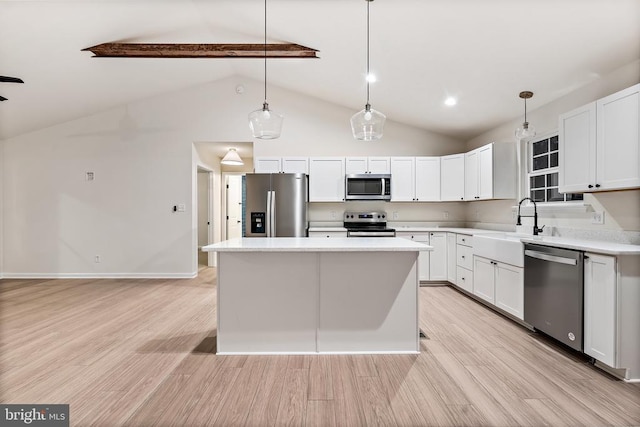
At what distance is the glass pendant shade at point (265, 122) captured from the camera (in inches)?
109

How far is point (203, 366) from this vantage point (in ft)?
8.48

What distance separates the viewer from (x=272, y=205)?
520 centimetres

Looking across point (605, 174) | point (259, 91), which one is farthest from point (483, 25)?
point (259, 91)

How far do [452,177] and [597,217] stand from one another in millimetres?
2410

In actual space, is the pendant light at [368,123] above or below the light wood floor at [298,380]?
above

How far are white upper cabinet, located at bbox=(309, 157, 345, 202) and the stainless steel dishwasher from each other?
117 inches

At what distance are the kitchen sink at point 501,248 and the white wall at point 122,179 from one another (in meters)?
2.28

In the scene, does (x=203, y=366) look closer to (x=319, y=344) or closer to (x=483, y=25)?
(x=319, y=344)

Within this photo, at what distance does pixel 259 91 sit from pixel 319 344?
459 cm

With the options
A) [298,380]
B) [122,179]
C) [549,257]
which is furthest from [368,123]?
[122,179]

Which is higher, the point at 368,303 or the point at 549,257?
the point at 549,257

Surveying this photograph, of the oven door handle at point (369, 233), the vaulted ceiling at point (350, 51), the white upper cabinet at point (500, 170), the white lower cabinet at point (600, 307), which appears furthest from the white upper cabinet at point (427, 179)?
the white lower cabinet at point (600, 307)

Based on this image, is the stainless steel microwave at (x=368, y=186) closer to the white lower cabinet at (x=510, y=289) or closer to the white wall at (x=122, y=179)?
the white wall at (x=122, y=179)

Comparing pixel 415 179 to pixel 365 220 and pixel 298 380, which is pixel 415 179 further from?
pixel 298 380
